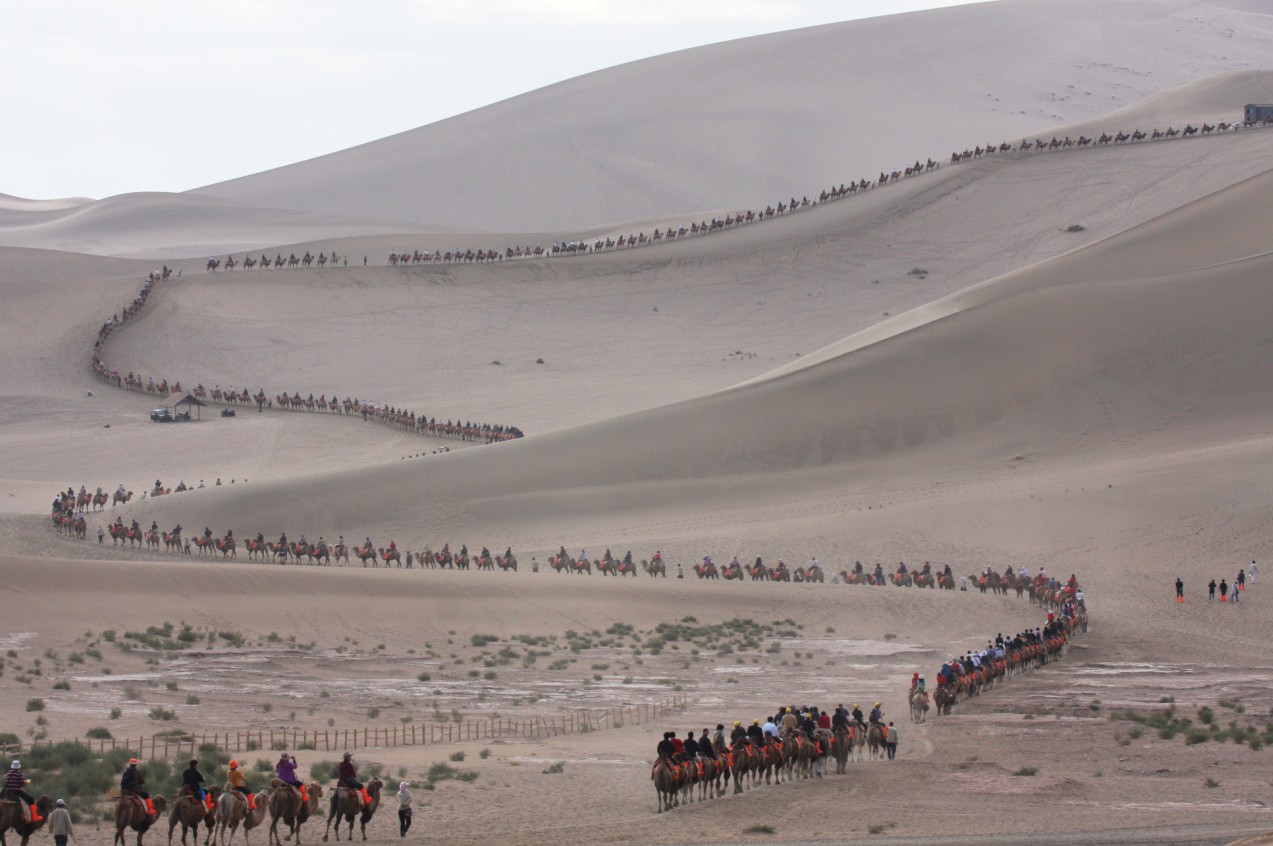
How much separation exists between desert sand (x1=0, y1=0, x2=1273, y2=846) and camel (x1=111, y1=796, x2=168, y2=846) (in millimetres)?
2670

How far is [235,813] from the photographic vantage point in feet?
53.7

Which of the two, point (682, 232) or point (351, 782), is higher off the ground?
point (682, 232)

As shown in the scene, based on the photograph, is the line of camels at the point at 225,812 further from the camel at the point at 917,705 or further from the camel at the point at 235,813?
the camel at the point at 917,705

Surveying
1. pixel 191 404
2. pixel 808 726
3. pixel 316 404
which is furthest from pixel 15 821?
pixel 316 404

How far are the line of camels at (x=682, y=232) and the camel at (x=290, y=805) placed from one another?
67.8m

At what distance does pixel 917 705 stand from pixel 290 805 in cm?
1105

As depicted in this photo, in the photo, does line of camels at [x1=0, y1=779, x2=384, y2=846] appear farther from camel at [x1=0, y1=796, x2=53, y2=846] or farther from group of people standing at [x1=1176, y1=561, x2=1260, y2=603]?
group of people standing at [x1=1176, y1=561, x2=1260, y2=603]

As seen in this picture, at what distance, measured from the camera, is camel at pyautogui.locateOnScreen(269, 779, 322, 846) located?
16.6 metres

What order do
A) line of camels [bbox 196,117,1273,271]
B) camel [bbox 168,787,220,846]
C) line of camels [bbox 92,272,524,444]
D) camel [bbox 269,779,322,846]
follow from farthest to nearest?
line of camels [bbox 196,117,1273,271], line of camels [bbox 92,272,524,444], camel [bbox 269,779,322,846], camel [bbox 168,787,220,846]

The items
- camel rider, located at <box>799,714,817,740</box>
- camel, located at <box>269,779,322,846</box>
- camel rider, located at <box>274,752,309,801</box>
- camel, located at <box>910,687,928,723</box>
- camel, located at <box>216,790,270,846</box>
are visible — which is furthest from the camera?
camel, located at <box>910,687,928,723</box>

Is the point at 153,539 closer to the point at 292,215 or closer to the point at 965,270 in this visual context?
the point at 965,270

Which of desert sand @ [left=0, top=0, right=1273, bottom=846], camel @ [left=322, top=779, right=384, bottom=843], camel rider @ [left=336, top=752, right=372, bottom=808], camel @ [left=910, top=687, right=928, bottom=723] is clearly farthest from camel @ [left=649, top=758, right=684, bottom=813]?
camel @ [left=910, top=687, right=928, bottom=723]

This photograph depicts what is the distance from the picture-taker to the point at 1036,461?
1799 inches

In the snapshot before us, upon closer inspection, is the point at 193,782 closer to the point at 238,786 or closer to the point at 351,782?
the point at 238,786
